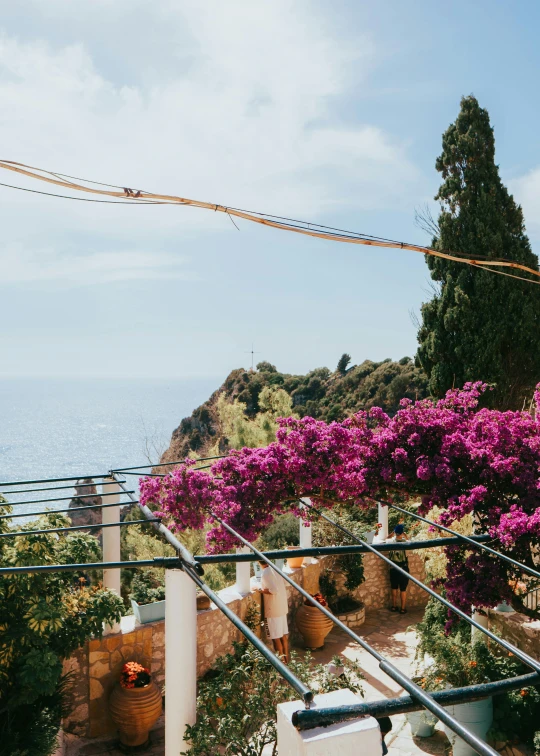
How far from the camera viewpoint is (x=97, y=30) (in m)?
3.70

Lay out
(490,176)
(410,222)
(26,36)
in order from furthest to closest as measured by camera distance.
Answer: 1. (410,222)
2. (490,176)
3. (26,36)

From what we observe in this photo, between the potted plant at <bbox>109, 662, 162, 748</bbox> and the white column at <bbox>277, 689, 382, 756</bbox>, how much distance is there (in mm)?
4473

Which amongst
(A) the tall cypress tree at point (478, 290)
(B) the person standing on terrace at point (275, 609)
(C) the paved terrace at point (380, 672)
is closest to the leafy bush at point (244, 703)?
(C) the paved terrace at point (380, 672)

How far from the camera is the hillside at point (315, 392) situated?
2105 cm

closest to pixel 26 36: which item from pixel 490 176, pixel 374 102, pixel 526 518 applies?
pixel 374 102

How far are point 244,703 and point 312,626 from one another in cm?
320

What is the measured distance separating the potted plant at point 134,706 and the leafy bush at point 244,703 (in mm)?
926

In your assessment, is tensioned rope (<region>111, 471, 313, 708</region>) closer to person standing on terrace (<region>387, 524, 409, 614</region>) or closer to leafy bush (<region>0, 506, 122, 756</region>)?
leafy bush (<region>0, 506, 122, 756</region>)

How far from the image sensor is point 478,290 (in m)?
13.0

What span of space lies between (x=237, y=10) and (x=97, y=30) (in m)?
0.87

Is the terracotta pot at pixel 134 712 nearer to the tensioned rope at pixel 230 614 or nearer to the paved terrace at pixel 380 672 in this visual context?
the paved terrace at pixel 380 672

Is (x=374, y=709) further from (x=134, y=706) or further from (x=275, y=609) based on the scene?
(x=275, y=609)

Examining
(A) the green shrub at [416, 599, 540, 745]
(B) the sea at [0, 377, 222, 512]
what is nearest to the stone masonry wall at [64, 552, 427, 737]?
(A) the green shrub at [416, 599, 540, 745]

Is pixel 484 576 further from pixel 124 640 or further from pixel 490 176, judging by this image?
pixel 490 176
